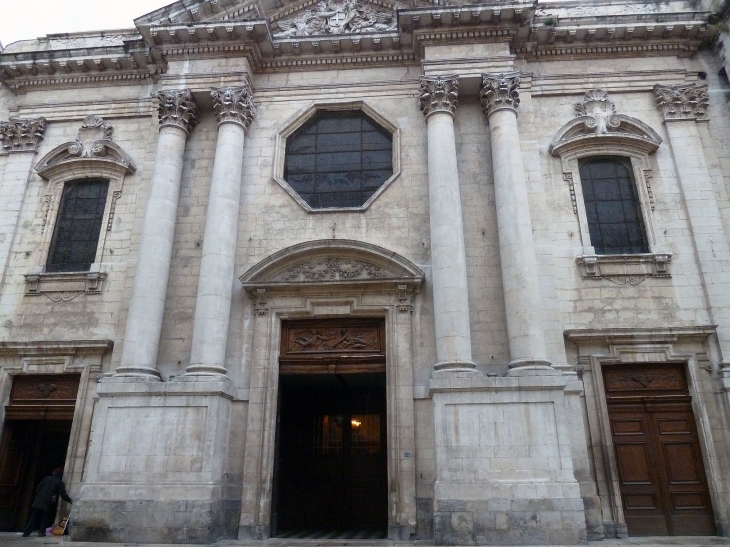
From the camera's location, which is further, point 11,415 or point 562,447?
point 11,415

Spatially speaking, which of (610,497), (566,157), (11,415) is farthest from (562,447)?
(11,415)

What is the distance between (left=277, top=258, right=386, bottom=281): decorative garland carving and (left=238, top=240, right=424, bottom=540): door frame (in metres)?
0.02

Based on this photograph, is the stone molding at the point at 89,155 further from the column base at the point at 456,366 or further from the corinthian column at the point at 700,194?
the corinthian column at the point at 700,194

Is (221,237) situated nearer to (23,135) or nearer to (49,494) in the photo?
(49,494)

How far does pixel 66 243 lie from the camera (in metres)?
14.4

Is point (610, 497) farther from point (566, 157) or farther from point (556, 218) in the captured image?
point (566, 157)

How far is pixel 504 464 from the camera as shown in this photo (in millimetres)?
10594

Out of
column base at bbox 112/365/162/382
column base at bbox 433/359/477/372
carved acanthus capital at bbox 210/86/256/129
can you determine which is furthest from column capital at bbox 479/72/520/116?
column base at bbox 112/365/162/382

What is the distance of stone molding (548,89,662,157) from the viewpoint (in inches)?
541

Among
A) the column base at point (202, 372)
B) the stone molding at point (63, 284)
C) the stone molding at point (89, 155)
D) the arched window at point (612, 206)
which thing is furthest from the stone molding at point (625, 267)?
the stone molding at point (89, 155)

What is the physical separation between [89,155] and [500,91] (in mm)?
10317

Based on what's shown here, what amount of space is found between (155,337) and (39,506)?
155 inches

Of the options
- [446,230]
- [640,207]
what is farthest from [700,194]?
[446,230]

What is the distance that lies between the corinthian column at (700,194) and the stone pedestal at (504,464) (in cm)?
403
